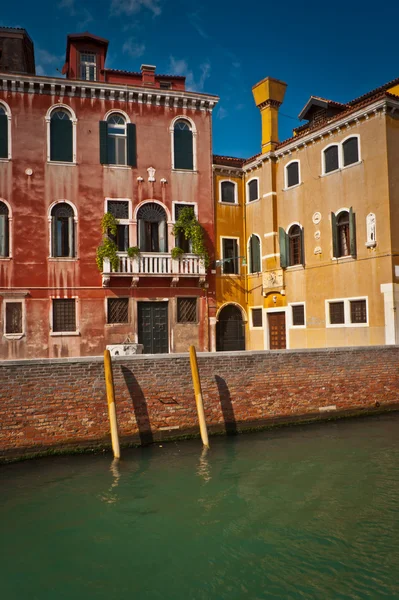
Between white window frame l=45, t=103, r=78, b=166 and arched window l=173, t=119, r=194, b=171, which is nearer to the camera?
white window frame l=45, t=103, r=78, b=166

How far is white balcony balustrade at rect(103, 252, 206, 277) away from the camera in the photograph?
17.1 m

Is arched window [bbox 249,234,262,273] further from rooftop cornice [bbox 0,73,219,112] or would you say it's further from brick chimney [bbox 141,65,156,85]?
brick chimney [bbox 141,65,156,85]

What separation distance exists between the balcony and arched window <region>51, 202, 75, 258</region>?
4.59 ft

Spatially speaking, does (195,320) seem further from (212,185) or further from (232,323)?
(212,185)

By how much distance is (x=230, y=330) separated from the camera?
2058cm

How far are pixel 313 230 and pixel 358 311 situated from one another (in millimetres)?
3363

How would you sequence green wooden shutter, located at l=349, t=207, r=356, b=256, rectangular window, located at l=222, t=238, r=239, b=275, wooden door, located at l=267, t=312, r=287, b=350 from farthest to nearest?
1. rectangular window, located at l=222, t=238, r=239, b=275
2. wooden door, located at l=267, t=312, r=287, b=350
3. green wooden shutter, located at l=349, t=207, r=356, b=256

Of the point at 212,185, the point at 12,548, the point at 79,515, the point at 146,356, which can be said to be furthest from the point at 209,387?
the point at 212,185

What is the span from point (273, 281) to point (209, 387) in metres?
8.68

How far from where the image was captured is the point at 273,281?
19469 mm

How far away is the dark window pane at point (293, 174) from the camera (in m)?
19.0

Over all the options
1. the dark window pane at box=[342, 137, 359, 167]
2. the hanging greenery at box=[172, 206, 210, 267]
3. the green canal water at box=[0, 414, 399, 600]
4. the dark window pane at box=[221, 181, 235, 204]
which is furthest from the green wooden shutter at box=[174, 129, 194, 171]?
the green canal water at box=[0, 414, 399, 600]

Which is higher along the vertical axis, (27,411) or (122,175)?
(122,175)

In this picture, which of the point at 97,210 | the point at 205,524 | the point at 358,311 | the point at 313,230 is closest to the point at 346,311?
the point at 358,311
